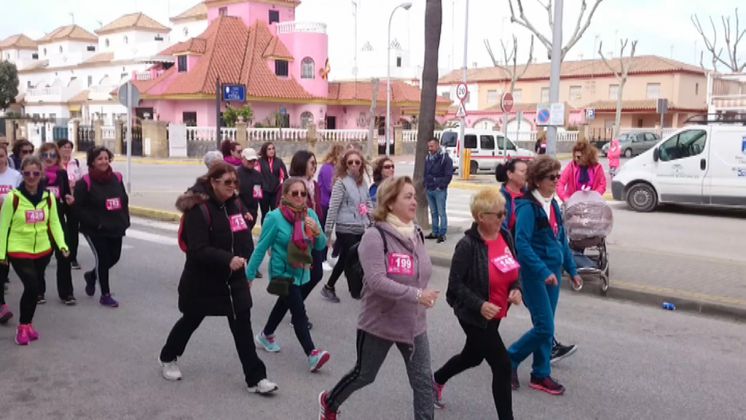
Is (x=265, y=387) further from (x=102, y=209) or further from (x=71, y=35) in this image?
(x=71, y=35)

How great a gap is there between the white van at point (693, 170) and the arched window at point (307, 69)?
3383 centimetres

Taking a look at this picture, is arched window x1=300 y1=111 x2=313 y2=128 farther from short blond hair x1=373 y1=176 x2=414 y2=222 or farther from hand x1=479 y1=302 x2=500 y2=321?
hand x1=479 y1=302 x2=500 y2=321

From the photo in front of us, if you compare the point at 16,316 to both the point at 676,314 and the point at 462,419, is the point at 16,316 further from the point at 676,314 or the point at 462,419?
the point at 676,314

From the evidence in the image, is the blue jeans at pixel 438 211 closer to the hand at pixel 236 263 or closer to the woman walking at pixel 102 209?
the woman walking at pixel 102 209

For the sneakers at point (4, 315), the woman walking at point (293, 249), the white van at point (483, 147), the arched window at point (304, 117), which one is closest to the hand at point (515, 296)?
the woman walking at point (293, 249)

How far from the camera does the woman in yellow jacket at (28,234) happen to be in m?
6.14

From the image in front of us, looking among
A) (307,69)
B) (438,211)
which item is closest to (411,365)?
(438,211)

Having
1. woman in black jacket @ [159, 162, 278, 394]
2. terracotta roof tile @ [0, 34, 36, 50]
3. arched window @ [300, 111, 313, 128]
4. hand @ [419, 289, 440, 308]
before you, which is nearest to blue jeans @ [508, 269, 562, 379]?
hand @ [419, 289, 440, 308]

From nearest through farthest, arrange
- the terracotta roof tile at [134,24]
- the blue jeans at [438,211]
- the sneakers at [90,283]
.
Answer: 1. the sneakers at [90,283]
2. the blue jeans at [438,211]
3. the terracotta roof tile at [134,24]

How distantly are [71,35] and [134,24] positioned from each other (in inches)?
580

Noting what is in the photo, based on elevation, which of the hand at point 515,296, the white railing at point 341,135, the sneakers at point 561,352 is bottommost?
the sneakers at point 561,352

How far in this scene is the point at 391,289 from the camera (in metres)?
3.88

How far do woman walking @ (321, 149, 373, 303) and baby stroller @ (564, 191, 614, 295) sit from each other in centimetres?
228

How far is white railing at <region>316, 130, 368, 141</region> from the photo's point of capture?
41.7m
